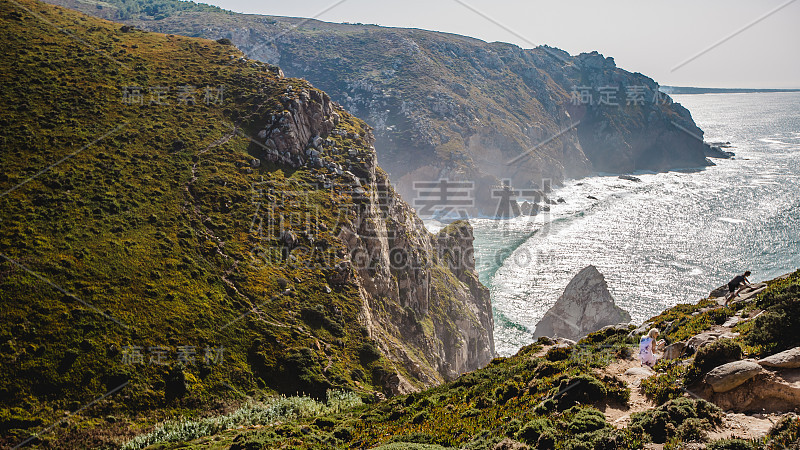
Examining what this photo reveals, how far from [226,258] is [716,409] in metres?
55.7

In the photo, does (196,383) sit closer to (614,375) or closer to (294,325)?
(294,325)

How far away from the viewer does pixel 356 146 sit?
9594cm

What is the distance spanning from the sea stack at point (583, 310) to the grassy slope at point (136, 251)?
194ft

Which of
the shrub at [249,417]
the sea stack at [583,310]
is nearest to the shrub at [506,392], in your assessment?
the shrub at [249,417]

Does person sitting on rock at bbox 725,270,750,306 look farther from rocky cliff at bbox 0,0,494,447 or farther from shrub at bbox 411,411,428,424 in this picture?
rocky cliff at bbox 0,0,494,447

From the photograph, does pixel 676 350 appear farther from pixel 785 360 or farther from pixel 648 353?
pixel 785 360

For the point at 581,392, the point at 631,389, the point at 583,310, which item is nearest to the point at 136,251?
the point at 581,392

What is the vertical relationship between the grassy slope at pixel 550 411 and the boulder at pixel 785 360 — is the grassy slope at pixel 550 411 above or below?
below

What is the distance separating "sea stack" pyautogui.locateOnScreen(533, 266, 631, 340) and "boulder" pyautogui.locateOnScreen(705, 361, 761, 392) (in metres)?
85.7

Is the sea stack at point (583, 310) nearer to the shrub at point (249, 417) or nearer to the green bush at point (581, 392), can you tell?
the shrub at point (249, 417)

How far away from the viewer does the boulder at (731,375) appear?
60.1 ft

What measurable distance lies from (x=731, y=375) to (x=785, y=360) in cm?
213

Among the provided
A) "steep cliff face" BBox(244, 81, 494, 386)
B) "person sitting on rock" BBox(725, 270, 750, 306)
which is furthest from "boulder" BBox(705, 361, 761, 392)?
"steep cliff face" BBox(244, 81, 494, 386)

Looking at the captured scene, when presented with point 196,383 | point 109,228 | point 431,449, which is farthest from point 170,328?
point 431,449
